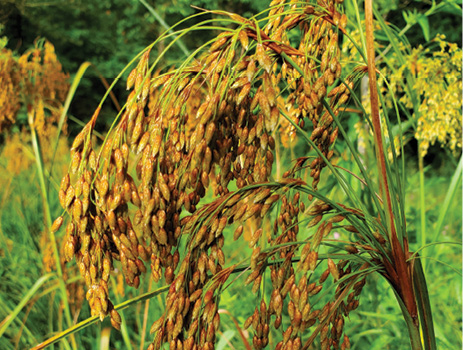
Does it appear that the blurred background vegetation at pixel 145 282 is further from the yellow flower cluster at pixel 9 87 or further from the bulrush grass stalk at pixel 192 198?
the bulrush grass stalk at pixel 192 198

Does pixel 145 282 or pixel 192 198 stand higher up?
pixel 192 198

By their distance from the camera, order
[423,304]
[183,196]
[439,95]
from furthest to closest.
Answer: [439,95] → [423,304] → [183,196]

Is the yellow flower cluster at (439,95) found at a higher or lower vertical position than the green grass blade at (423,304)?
higher

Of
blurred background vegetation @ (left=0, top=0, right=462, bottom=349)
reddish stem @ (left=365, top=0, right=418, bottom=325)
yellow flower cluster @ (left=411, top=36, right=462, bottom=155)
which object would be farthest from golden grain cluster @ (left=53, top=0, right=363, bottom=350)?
yellow flower cluster @ (left=411, top=36, right=462, bottom=155)

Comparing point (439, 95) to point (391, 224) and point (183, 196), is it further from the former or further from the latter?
point (183, 196)

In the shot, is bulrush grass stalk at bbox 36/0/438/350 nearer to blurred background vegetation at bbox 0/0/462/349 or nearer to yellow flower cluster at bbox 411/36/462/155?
blurred background vegetation at bbox 0/0/462/349

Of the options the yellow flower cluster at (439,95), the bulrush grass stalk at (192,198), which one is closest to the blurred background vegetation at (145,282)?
the yellow flower cluster at (439,95)

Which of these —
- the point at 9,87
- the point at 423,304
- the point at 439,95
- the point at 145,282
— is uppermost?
the point at 439,95

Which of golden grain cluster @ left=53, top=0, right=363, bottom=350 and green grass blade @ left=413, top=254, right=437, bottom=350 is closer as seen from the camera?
golden grain cluster @ left=53, top=0, right=363, bottom=350

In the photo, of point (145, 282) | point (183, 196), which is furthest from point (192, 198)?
point (145, 282)

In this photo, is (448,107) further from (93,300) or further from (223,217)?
(93,300)

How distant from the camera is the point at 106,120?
6.78 m

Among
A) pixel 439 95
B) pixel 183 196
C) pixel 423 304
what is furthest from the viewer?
pixel 439 95

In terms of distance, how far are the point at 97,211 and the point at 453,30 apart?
6.20 meters
